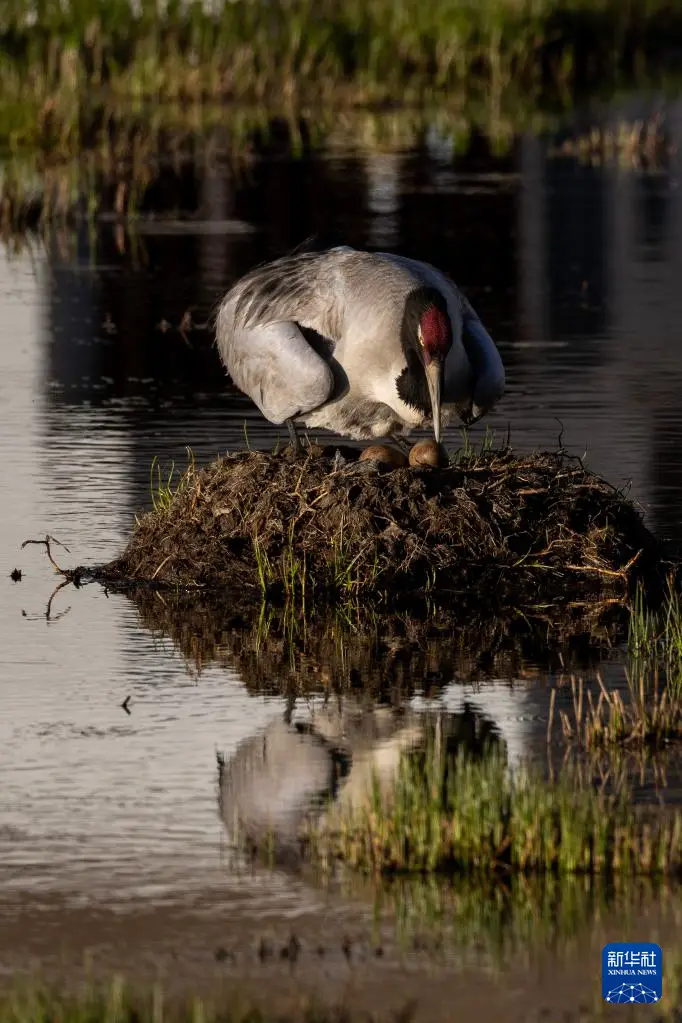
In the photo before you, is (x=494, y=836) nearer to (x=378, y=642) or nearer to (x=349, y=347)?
(x=378, y=642)

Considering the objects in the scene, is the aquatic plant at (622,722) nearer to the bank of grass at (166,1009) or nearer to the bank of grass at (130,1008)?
the bank of grass at (166,1009)

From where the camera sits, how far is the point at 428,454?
12852 millimetres

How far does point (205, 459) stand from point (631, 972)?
8.72 meters

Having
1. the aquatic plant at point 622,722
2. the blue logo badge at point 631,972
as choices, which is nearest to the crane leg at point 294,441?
the aquatic plant at point 622,722

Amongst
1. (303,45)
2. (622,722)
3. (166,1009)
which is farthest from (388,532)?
(303,45)

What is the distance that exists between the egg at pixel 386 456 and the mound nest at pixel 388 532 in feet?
1.08

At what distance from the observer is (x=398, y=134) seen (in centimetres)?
3803

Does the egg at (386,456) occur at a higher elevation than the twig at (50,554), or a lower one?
higher

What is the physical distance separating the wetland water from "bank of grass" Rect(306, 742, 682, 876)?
0.61 ft

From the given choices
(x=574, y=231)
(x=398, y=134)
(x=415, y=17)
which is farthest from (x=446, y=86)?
(x=574, y=231)

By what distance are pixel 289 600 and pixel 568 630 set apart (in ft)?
4.52

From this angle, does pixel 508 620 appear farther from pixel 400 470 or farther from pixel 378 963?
pixel 378 963

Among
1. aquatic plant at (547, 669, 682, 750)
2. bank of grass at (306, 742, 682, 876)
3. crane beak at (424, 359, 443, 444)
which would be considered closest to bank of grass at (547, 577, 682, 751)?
aquatic plant at (547, 669, 682, 750)

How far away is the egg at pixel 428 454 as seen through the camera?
12852 mm
